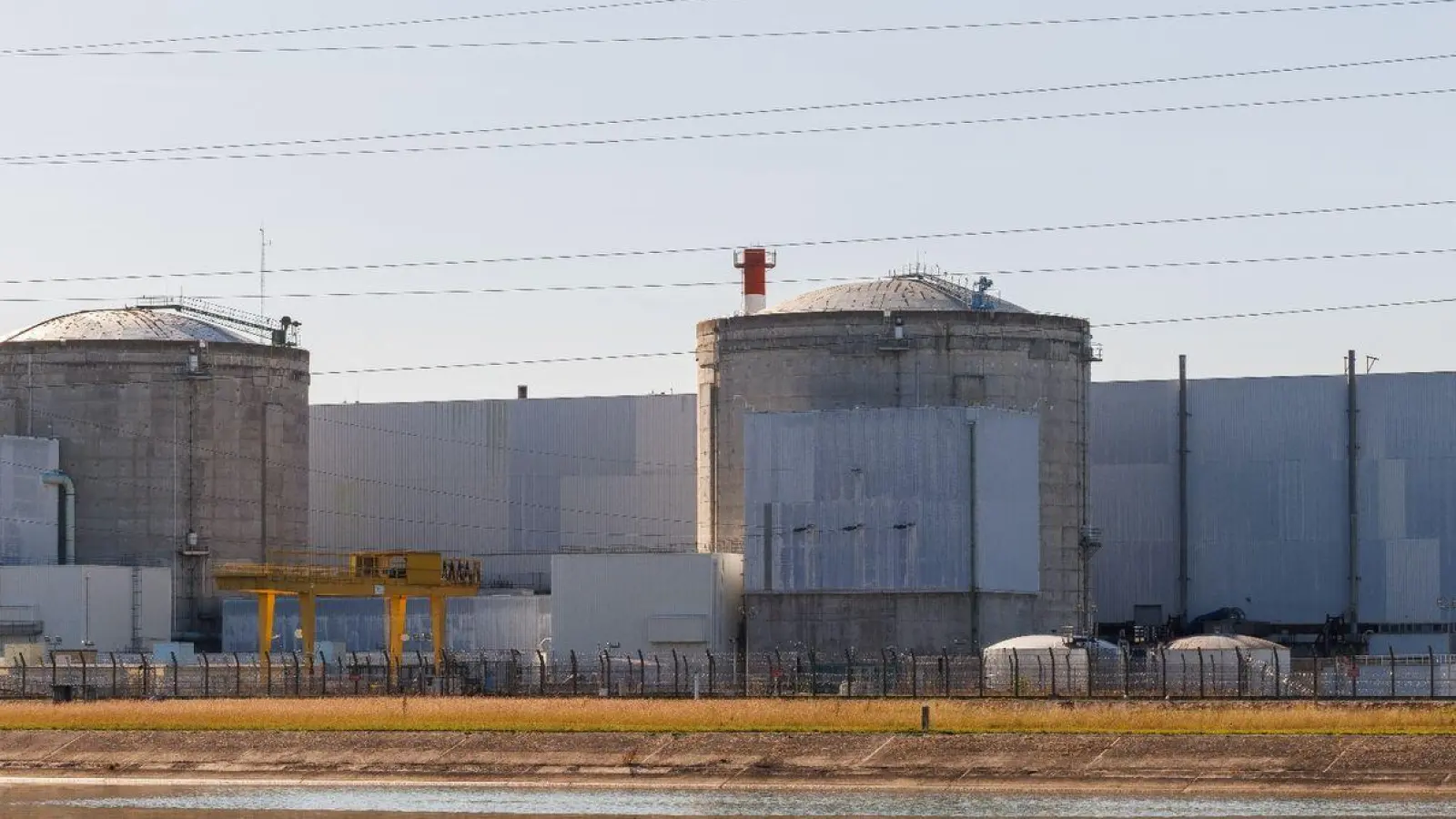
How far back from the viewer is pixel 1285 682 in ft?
240

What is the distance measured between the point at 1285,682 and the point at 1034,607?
15.5 m

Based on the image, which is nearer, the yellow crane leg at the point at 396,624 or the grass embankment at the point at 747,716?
the grass embankment at the point at 747,716

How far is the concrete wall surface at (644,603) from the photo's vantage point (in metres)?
86.8

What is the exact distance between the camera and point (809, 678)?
73.0 metres

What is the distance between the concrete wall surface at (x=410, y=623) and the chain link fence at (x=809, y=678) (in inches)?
507

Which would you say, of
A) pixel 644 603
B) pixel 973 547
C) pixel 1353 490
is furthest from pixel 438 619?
pixel 1353 490

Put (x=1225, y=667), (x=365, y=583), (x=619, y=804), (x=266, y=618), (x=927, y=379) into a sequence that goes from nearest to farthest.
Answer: (x=619, y=804) → (x=1225, y=667) → (x=365, y=583) → (x=266, y=618) → (x=927, y=379)

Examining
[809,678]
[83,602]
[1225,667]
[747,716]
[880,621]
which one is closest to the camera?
[747,716]

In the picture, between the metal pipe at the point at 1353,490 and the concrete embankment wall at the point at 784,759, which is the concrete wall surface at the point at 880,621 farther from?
the concrete embankment wall at the point at 784,759

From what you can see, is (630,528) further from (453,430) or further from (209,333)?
(209,333)

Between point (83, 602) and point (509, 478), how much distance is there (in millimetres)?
21536

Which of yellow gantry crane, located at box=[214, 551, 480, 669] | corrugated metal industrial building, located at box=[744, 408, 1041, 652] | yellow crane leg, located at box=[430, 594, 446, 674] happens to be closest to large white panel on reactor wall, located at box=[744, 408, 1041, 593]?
corrugated metal industrial building, located at box=[744, 408, 1041, 652]

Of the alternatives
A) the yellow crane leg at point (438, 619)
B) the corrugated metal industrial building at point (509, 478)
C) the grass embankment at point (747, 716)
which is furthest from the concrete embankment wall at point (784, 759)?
the corrugated metal industrial building at point (509, 478)

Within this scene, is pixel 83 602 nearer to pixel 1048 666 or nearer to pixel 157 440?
pixel 157 440
